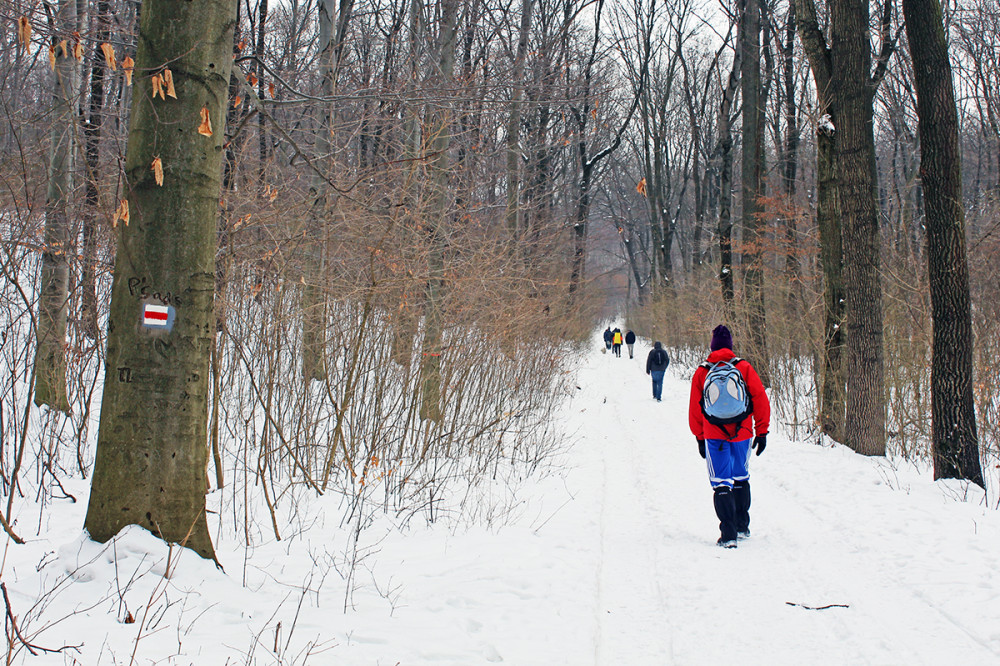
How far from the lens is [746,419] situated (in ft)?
18.9

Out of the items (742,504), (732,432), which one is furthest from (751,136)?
(742,504)

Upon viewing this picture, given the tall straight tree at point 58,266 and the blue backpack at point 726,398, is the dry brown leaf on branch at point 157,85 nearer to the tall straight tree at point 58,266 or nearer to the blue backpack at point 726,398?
the tall straight tree at point 58,266

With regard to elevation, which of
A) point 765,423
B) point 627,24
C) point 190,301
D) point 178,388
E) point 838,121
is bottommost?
point 765,423

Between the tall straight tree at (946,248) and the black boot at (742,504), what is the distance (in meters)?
2.80

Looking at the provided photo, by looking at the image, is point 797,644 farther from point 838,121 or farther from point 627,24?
point 627,24

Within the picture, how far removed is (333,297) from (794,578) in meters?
4.47

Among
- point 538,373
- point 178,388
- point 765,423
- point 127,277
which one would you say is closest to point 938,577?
point 765,423

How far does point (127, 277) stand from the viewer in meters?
3.46

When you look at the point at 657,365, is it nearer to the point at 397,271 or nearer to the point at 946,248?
the point at 946,248

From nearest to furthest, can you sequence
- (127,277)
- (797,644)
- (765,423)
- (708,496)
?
(127,277) < (797,644) < (765,423) < (708,496)

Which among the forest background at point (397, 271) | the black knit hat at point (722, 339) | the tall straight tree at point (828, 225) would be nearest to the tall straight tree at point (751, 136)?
the forest background at point (397, 271)

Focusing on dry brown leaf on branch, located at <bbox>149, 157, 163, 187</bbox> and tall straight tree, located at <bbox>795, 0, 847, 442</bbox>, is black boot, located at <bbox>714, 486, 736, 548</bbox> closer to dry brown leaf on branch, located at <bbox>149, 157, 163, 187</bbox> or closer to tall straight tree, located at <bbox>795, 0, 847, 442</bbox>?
dry brown leaf on branch, located at <bbox>149, 157, 163, 187</bbox>

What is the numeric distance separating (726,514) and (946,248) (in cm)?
386

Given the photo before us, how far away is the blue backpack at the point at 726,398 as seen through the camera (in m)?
5.70
